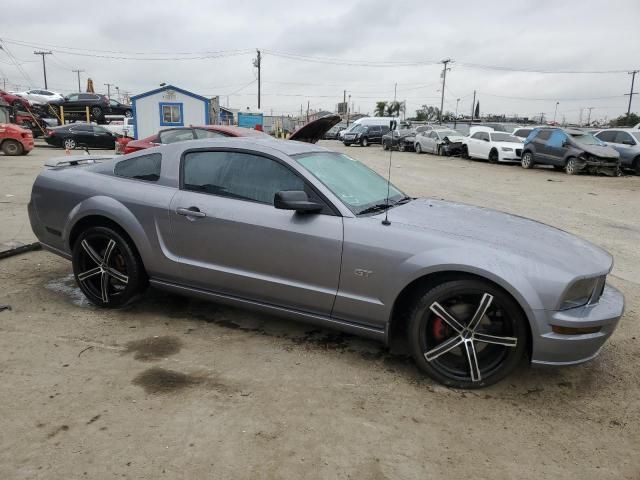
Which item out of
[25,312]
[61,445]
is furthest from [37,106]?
[61,445]

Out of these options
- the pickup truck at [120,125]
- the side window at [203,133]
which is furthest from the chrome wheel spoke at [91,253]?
the pickup truck at [120,125]

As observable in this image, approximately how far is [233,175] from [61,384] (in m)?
1.79

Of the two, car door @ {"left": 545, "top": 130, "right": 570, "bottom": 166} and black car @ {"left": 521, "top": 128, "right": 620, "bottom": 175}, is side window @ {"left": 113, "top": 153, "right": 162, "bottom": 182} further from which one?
car door @ {"left": 545, "top": 130, "right": 570, "bottom": 166}

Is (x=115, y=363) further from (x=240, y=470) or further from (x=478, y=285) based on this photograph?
(x=478, y=285)

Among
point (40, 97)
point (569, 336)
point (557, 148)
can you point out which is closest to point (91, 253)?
point (569, 336)

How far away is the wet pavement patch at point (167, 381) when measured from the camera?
304 centimetres

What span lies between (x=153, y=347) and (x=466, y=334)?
85.2 inches

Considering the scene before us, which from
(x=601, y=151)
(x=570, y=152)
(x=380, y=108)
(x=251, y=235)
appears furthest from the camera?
(x=380, y=108)

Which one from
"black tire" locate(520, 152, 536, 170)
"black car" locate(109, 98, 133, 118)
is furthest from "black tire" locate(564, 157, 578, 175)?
"black car" locate(109, 98, 133, 118)

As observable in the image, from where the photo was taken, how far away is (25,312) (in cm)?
416

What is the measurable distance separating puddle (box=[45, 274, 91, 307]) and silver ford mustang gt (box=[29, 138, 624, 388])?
0.25m

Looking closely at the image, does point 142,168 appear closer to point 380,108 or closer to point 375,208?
point 375,208

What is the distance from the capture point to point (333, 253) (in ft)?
10.7

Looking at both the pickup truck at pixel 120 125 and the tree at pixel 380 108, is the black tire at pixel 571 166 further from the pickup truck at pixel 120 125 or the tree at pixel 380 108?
the tree at pixel 380 108
